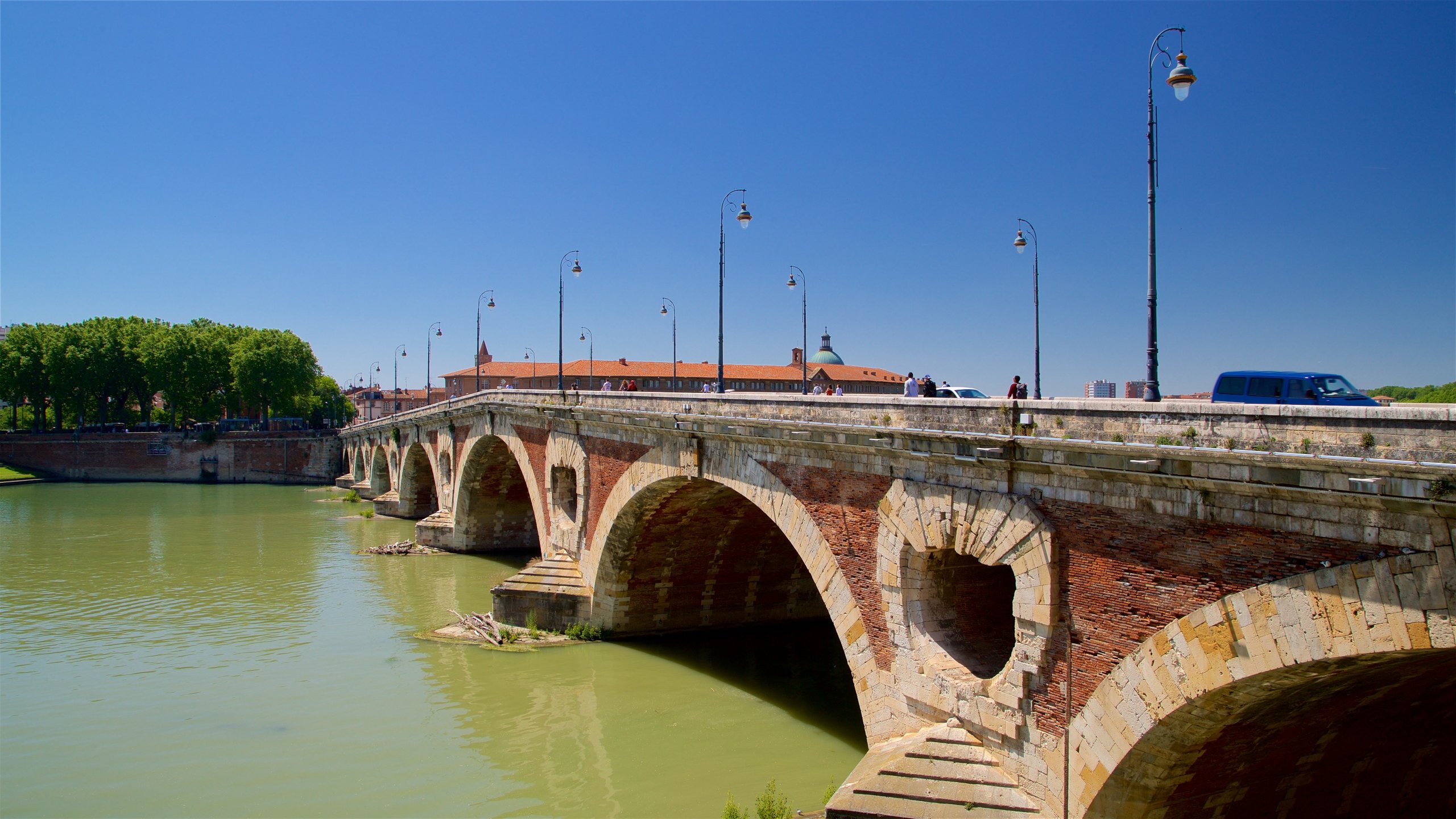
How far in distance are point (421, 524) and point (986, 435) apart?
103ft

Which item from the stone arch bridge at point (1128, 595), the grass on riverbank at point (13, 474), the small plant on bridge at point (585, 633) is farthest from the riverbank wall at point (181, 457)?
the stone arch bridge at point (1128, 595)

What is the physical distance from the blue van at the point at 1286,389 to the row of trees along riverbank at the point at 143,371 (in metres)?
76.0

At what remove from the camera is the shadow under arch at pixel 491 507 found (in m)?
36.3

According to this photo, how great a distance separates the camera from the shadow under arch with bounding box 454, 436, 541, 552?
3631 centimetres

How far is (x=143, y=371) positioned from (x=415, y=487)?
39083 mm

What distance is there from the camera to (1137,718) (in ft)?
27.7

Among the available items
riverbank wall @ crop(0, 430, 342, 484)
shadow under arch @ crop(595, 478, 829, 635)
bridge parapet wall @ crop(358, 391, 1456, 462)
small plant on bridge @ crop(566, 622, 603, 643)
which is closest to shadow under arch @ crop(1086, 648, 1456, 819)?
bridge parapet wall @ crop(358, 391, 1456, 462)

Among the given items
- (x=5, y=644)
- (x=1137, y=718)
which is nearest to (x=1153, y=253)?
(x=1137, y=718)

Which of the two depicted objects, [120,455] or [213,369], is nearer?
[120,455]

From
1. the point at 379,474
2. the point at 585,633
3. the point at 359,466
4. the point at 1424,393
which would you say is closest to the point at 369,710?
the point at 585,633

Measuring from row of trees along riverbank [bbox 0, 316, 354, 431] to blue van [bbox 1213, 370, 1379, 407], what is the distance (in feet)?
249

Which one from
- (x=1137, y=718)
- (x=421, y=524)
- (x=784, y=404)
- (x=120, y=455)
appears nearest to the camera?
(x=1137, y=718)

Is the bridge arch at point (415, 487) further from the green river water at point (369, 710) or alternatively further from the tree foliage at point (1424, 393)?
the tree foliage at point (1424, 393)

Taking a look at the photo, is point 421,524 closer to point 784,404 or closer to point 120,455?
point 784,404
